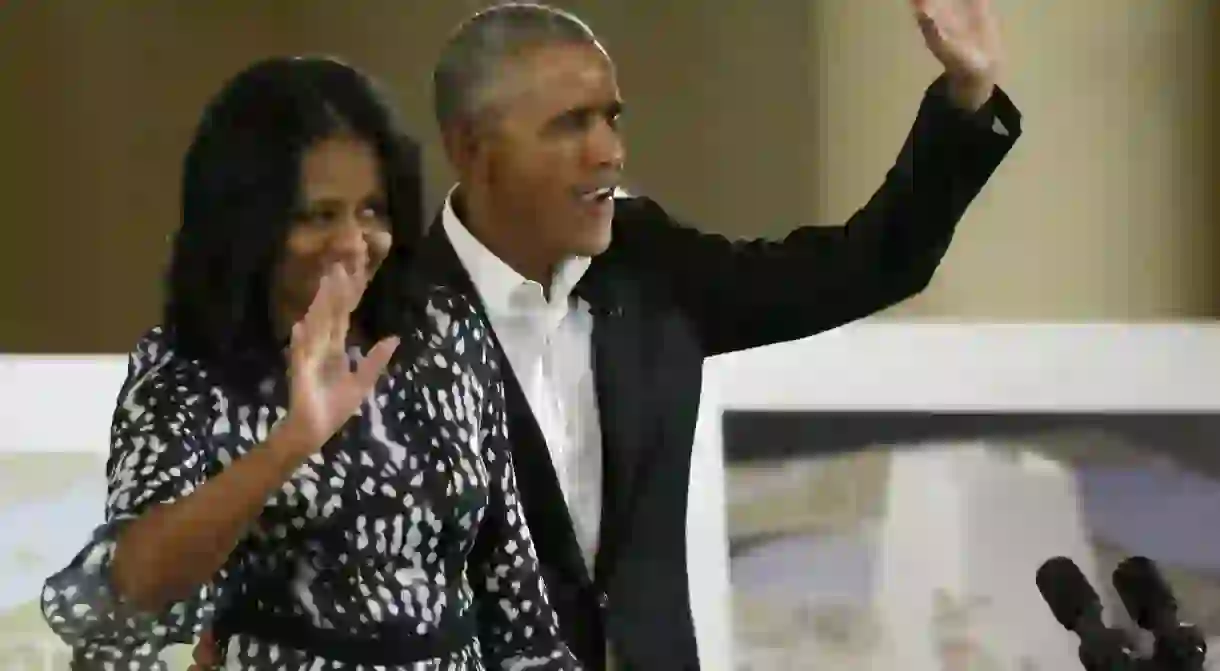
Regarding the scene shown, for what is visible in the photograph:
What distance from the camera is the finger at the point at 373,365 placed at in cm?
101

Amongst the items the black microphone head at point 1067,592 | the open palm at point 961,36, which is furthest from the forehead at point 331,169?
the black microphone head at point 1067,592

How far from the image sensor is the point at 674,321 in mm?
1228

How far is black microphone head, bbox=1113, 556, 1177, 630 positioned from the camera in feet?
4.30

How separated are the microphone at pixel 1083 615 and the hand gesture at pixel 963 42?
0.48m

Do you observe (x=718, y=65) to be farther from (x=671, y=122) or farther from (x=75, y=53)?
(x=75, y=53)

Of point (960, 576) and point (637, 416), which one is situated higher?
point (637, 416)

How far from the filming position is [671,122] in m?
1.22

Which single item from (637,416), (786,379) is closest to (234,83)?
(637,416)

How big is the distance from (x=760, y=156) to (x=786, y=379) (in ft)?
0.73

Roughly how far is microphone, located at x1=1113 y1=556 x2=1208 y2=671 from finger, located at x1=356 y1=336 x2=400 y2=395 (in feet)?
2.55

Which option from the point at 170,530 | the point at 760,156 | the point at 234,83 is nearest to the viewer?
the point at 170,530

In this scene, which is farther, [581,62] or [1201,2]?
[1201,2]

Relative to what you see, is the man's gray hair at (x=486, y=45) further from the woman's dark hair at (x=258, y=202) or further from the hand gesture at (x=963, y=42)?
the hand gesture at (x=963, y=42)

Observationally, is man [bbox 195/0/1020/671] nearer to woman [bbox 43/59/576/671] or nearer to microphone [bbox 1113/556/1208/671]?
woman [bbox 43/59/576/671]
